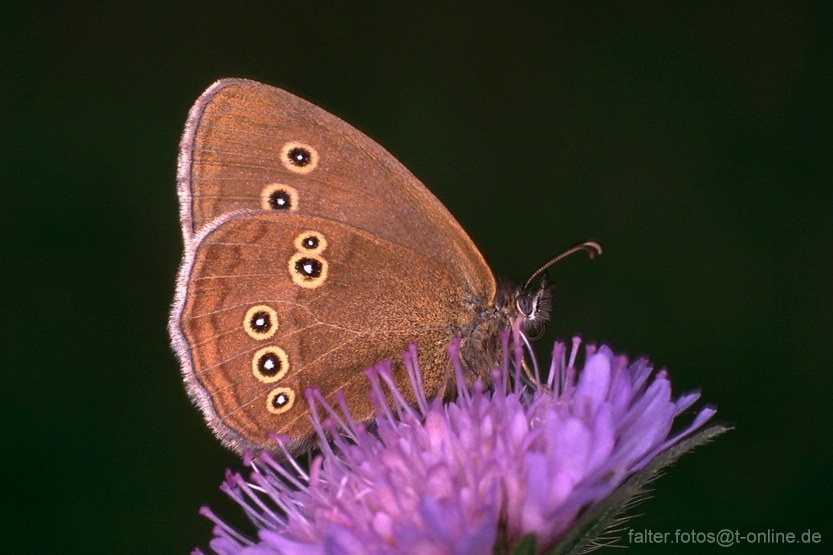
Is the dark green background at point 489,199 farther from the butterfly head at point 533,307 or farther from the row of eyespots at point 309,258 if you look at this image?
the row of eyespots at point 309,258

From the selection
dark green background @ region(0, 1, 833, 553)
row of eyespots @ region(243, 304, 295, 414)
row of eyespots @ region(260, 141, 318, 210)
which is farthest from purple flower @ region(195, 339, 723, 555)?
dark green background @ region(0, 1, 833, 553)

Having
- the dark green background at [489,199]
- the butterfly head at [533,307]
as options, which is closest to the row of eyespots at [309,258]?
the butterfly head at [533,307]

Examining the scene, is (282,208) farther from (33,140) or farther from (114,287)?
(33,140)

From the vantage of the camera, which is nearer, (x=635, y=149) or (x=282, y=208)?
(x=282, y=208)

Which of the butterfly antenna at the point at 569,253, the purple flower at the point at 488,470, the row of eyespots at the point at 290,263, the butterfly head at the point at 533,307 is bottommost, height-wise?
the purple flower at the point at 488,470

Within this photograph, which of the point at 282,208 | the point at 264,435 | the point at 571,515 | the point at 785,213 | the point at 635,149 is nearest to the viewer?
the point at 571,515

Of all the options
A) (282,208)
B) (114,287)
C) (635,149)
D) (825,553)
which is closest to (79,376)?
(114,287)

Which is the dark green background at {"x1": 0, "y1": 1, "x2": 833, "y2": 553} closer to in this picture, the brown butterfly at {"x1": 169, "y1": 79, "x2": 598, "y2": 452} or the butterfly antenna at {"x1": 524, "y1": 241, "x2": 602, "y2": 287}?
the butterfly antenna at {"x1": 524, "y1": 241, "x2": 602, "y2": 287}
